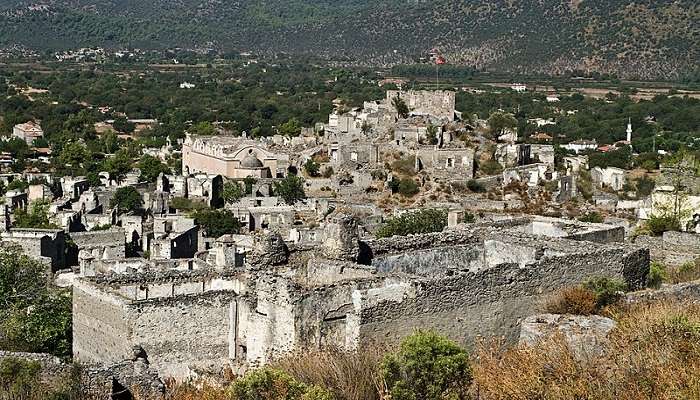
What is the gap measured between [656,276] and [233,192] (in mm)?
27840

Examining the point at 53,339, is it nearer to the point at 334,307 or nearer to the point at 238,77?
Answer: the point at 334,307

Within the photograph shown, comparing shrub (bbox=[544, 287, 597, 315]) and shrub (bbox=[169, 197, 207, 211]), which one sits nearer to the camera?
shrub (bbox=[544, 287, 597, 315])

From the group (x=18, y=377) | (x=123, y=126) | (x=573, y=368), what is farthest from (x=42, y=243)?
(x=123, y=126)

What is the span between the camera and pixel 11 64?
491 feet

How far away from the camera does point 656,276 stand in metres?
16.8

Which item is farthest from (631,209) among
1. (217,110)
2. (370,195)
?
(217,110)

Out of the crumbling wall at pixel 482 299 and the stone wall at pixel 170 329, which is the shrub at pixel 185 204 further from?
the crumbling wall at pixel 482 299

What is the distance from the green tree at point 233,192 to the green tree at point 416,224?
11.3 metres

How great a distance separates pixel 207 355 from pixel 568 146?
5608 centimetres

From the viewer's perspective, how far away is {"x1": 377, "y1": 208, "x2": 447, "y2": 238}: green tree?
28.5 metres

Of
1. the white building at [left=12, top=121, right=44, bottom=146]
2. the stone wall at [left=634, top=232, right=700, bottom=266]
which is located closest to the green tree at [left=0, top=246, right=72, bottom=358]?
the stone wall at [left=634, top=232, right=700, bottom=266]

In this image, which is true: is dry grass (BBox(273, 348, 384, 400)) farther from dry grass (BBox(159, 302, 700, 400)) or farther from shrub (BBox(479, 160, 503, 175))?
shrub (BBox(479, 160, 503, 175))

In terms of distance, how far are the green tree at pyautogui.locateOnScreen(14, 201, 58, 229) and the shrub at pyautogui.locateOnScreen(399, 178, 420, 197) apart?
44.2 feet

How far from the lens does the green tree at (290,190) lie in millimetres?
42188
